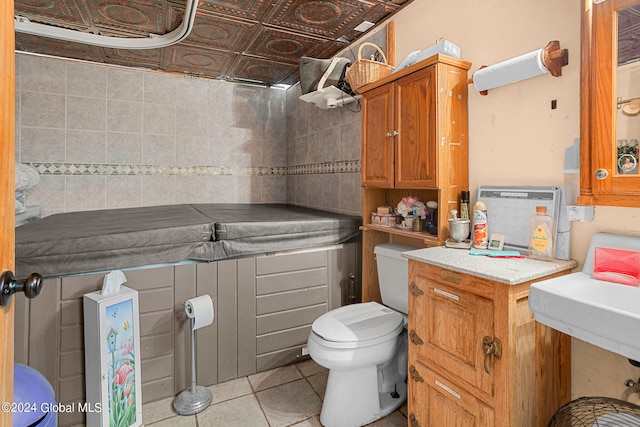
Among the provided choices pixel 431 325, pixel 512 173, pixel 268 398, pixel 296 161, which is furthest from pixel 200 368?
pixel 296 161

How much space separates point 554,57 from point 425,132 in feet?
1.97

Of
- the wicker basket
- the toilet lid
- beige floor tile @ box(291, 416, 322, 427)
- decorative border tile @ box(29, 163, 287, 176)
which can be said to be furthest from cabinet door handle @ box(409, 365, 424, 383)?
decorative border tile @ box(29, 163, 287, 176)

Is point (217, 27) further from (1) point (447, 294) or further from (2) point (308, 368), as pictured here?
(2) point (308, 368)

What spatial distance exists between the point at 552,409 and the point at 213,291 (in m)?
1.79

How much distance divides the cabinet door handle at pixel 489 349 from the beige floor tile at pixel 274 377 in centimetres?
131

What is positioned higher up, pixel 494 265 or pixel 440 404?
pixel 494 265

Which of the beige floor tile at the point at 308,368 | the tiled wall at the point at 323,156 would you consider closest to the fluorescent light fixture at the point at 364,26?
the tiled wall at the point at 323,156

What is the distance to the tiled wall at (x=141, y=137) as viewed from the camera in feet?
10.1

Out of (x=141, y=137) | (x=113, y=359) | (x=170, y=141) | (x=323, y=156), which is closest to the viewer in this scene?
(x=113, y=359)

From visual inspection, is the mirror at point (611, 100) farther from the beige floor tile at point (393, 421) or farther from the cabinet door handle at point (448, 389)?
the beige floor tile at point (393, 421)

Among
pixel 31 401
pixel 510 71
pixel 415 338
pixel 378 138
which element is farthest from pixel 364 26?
pixel 31 401

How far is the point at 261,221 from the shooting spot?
2.23 m

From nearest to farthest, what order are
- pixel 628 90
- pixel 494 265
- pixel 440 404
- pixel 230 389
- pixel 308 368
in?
1. pixel 628 90
2. pixel 494 265
3. pixel 440 404
4. pixel 230 389
5. pixel 308 368

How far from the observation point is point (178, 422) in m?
1.73
